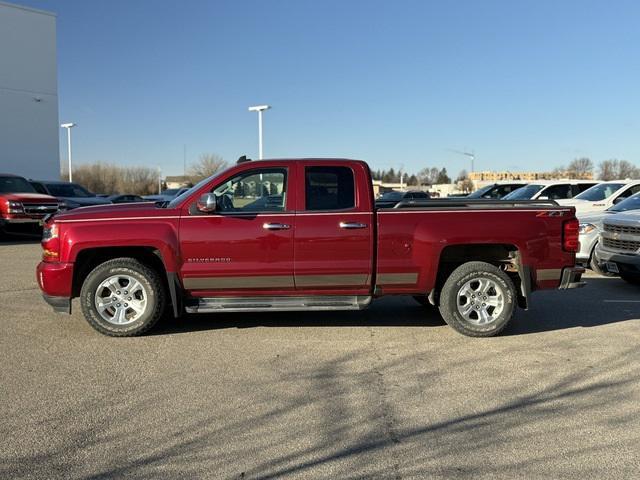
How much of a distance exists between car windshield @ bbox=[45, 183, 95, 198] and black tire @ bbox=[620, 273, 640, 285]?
17.7 m

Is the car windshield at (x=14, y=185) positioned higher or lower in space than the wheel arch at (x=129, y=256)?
higher

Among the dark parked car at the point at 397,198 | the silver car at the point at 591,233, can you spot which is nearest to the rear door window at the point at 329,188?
the dark parked car at the point at 397,198

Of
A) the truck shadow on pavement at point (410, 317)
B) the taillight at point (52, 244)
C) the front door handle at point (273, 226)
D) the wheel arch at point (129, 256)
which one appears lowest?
the truck shadow on pavement at point (410, 317)

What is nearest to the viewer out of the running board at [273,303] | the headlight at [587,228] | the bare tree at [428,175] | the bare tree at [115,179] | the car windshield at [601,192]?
the running board at [273,303]

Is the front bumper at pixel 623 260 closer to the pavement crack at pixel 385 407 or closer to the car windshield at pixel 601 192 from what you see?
the pavement crack at pixel 385 407

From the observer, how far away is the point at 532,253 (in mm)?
6117

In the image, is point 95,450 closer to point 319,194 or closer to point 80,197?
point 319,194

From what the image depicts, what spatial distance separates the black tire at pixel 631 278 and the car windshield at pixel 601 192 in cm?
503

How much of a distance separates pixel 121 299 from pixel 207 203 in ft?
4.66

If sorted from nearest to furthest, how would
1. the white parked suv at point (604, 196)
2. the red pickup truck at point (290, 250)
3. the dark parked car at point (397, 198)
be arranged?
the red pickup truck at point (290, 250) < the dark parked car at point (397, 198) < the white parked suv at point (604, 196)

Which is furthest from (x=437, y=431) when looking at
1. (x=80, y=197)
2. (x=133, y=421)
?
(x=80, y=197)

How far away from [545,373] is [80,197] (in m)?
18.6

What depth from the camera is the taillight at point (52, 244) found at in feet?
19.3

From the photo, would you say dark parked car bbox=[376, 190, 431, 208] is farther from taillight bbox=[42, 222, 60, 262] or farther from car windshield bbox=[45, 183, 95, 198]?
car windshield bbox=[45, 183, 95, 198]
